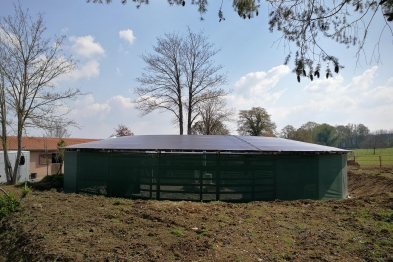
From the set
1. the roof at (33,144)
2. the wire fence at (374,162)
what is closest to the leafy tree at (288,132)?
the wire fence at (374,162)

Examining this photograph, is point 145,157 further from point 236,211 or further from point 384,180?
point 384,180

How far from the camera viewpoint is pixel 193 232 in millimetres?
5059

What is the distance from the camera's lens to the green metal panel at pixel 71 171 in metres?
11.0

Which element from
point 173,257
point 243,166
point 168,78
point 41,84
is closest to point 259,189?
point 243,166

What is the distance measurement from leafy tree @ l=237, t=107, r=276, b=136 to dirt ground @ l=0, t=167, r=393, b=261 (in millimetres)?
37087

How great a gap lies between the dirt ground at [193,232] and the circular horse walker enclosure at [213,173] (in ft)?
5.57

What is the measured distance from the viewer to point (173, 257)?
3926 mm

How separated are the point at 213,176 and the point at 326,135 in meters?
63.6

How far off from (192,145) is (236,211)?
3.75 meters

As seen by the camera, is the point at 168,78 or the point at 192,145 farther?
the point at 168,78

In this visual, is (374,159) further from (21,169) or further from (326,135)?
(21,169)

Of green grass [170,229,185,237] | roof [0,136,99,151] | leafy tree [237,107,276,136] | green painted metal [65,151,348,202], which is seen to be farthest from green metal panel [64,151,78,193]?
leafy tree [237,107,276,136]

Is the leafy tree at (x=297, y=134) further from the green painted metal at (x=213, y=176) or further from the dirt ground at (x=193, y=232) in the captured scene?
the dirt ground at (x=193, y=232)

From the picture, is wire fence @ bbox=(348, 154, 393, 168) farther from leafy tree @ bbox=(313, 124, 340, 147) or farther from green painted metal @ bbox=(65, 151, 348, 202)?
leafy tree @ bbox=(313, 124, 340, 147)
